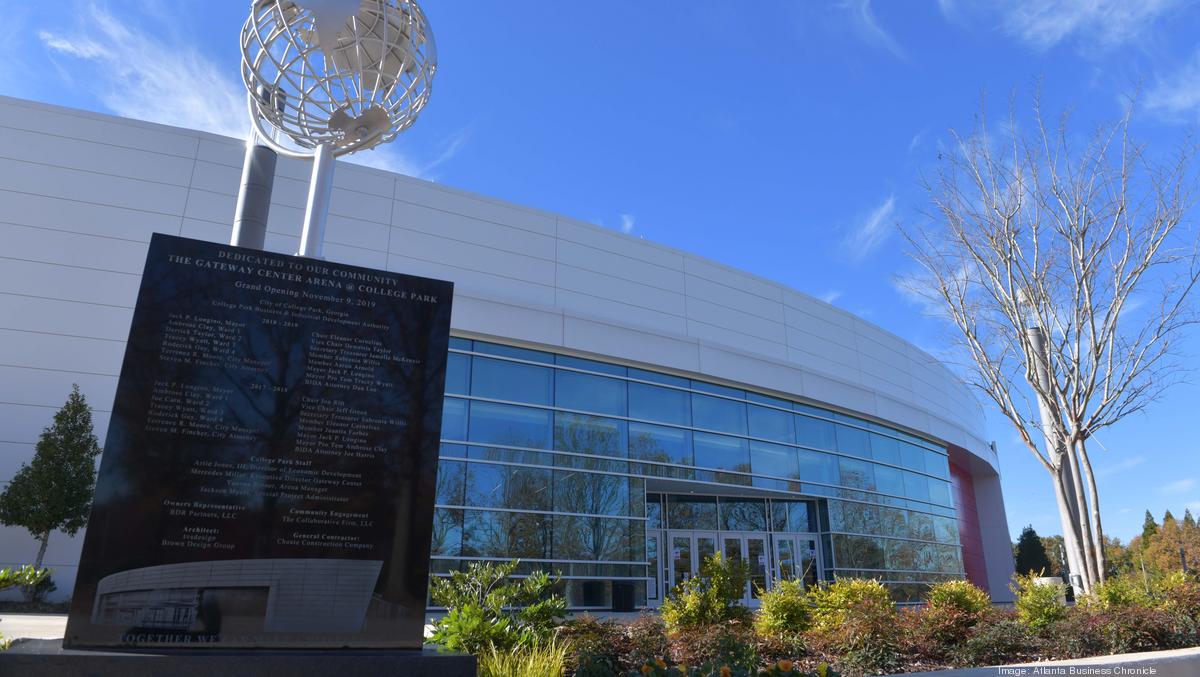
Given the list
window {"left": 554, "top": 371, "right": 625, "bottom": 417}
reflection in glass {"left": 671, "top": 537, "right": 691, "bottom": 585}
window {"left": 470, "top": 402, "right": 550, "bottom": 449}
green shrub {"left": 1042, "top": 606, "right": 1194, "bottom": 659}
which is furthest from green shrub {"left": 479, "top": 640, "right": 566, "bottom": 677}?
reflection in glass {"left": 671, "top": 537, "right": 691, "bottom": 585}

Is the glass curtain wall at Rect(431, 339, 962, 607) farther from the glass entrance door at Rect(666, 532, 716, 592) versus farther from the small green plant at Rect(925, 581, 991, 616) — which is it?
the small green plant at Rect(925, 581, 991, 616)

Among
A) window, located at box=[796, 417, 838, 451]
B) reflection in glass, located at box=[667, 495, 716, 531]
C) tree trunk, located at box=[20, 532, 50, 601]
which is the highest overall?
window, located at box=[796, 417, 838, 451]

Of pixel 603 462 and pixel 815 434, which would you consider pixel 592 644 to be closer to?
pixel 603 462

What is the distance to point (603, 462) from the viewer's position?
21031 mm

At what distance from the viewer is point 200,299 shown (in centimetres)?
597

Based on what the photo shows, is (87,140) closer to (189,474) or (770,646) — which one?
(189,474)

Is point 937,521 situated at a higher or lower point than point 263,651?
higher

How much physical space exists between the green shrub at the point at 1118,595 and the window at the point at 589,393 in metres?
12.2

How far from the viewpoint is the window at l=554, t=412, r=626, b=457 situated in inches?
810

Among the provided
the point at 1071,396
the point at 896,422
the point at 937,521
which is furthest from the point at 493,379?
the point at 937,521

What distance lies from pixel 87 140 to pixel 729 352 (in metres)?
18.5

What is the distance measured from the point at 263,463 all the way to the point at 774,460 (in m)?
20.7

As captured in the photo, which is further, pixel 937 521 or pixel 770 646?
pixel 937 521

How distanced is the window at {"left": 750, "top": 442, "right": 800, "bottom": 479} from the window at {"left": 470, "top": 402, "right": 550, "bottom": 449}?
7404 mm
